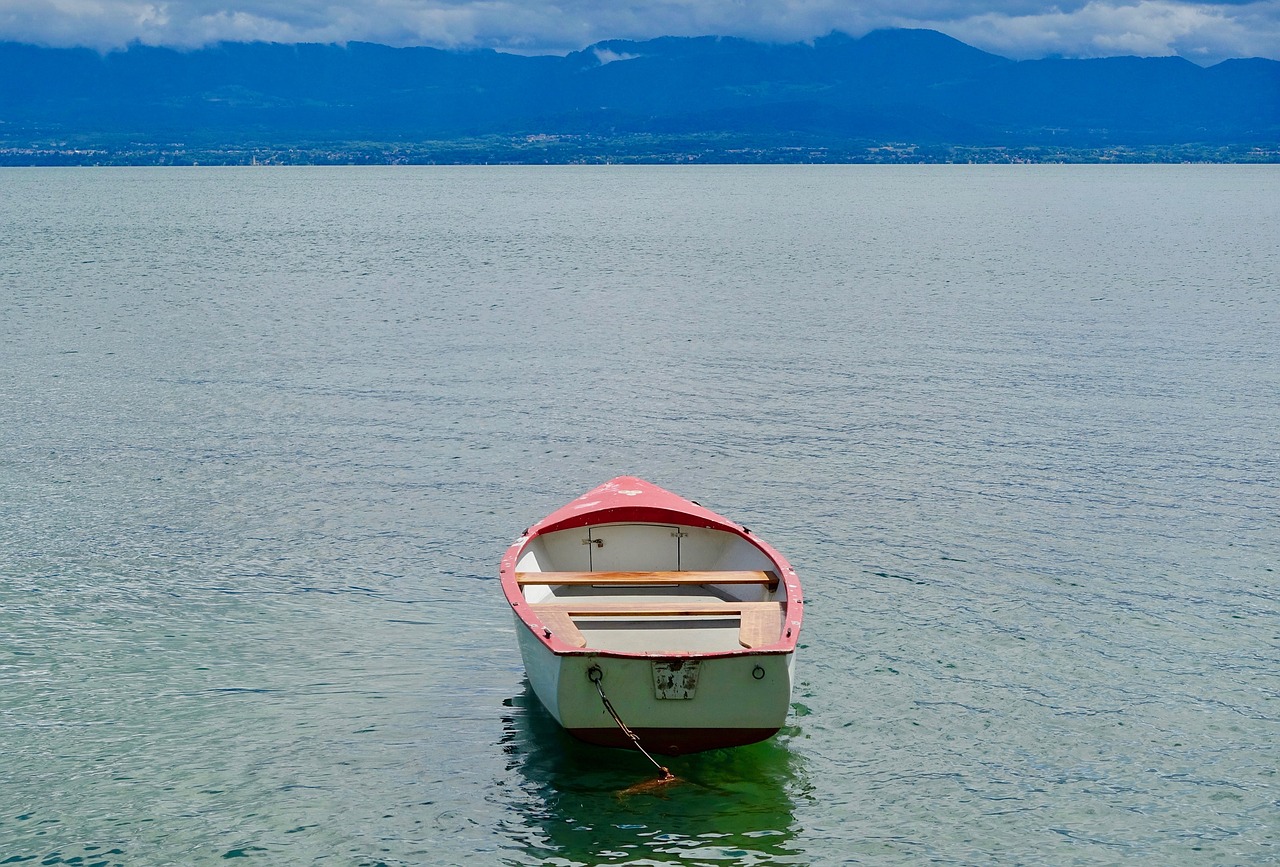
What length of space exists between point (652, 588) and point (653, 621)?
1776 millimetres

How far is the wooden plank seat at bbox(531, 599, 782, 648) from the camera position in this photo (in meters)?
14.3

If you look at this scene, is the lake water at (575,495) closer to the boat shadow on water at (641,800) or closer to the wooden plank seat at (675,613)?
the boat shadow on water at (641,800)

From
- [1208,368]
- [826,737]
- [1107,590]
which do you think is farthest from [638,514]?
[1208,368]

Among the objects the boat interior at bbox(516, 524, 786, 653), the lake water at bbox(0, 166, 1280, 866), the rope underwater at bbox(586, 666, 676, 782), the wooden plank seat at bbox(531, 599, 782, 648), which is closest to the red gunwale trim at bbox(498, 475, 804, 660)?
the boat interior at bbox(516, 524, 786, 653)

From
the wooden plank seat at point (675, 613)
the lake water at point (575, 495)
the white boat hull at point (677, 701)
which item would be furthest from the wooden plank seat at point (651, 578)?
the white boat hull at point (677, 701)

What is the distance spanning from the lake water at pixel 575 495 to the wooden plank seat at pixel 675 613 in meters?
1.34

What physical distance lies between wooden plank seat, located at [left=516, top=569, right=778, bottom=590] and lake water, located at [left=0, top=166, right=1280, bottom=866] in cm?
129

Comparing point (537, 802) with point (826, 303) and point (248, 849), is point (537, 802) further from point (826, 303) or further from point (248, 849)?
point (826, 303)

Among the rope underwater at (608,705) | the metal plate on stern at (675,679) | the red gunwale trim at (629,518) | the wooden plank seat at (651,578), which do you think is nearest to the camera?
the metal plate on stern at (675,679)

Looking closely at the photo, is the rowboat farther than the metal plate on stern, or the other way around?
the rowboat

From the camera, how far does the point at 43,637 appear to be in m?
17.5

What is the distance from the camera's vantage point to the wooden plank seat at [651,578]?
1659 centimetres

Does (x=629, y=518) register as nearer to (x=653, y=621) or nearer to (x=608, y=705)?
(x=653, y=621)

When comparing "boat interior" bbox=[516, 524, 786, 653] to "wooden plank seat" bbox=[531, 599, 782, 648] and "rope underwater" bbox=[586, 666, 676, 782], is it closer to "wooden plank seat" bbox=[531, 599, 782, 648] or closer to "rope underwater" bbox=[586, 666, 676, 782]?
"wooden plank seat" bbox=[531, 599, 782, 648]
